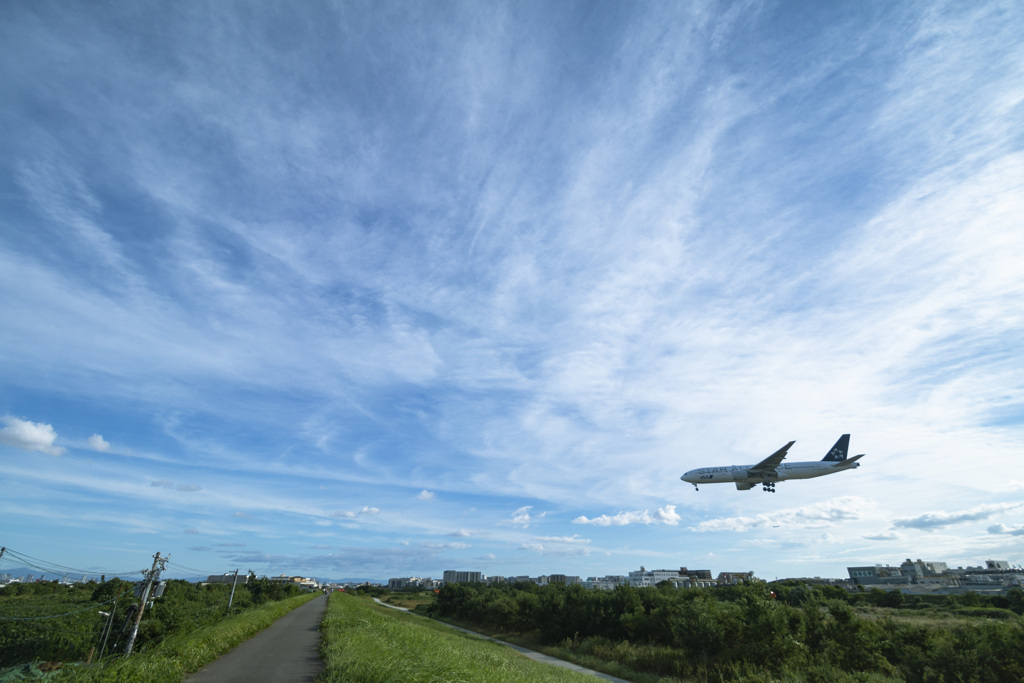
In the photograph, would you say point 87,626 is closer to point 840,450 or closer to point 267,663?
point 267,663

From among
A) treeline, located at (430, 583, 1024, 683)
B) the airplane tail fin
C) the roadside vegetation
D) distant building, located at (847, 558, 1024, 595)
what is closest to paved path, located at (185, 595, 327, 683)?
the roadside vegetation

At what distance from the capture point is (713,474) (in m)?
60.9

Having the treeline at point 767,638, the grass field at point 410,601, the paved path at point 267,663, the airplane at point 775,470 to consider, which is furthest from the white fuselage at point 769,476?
the grass field at point 410,601

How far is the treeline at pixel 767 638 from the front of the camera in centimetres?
2398

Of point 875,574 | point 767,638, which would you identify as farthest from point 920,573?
point 767,638

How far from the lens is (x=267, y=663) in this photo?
21656mm

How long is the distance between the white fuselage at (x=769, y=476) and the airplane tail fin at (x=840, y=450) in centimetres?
386

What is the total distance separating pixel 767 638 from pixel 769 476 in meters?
29.6

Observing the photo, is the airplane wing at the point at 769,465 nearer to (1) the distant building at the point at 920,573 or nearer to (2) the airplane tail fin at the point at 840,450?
(2) the airplane tail fin at the point at 840,450

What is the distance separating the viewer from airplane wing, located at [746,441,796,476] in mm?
54219

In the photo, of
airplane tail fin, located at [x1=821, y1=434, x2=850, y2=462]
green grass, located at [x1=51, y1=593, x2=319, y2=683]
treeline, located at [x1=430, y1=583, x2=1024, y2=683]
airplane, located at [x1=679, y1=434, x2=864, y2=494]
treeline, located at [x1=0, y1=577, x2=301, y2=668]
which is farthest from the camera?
airplane tail fin, located at [x1=821, y1=434, x2=850, y2=462]

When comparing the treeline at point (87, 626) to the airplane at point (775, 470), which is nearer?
the treeline at point (87, 626)

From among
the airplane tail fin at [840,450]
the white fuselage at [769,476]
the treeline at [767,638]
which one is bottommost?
the treeline at [767,638]

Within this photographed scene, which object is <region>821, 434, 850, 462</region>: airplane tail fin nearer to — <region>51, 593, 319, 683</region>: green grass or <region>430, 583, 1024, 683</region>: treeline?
<region>430, 583, 1024, 683</region>: treeline
